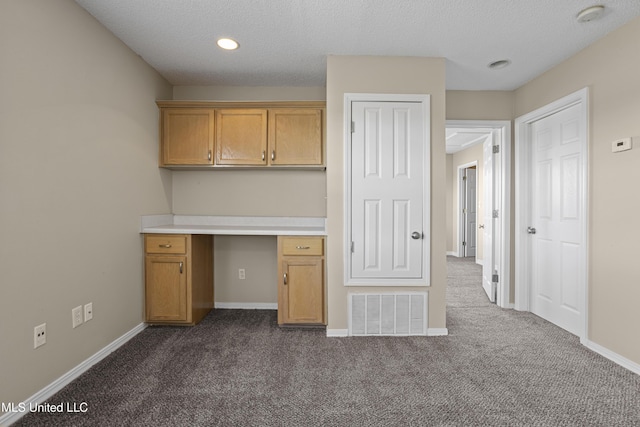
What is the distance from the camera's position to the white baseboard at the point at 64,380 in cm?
158

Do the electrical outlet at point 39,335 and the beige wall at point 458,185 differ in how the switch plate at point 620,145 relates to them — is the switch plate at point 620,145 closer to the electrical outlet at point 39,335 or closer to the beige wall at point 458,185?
the electrical outlet at point 39,335

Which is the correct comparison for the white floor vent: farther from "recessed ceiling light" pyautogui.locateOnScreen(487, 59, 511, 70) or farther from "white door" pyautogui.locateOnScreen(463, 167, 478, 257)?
"white door" pyautogui.locateOnScreen(463, 167, 478, 257)

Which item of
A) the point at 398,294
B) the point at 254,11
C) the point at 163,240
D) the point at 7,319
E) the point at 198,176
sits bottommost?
the point at 398,294

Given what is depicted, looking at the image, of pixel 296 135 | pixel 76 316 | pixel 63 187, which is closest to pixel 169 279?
pixel 76 316

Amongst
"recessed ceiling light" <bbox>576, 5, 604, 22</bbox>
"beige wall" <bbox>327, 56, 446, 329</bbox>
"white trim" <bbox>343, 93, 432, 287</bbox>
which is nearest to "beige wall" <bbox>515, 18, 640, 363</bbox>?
"recessed ceiling light" <bbox>576, 5, 604, 22</bbox>

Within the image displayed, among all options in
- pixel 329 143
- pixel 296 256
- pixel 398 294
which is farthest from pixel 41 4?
pixel 398 294

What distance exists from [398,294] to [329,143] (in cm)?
145

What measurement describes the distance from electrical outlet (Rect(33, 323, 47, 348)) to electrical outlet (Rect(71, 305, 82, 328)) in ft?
0.66

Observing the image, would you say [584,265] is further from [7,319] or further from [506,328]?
[7,319]

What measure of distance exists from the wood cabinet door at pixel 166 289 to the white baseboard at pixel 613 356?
3405 millimetres

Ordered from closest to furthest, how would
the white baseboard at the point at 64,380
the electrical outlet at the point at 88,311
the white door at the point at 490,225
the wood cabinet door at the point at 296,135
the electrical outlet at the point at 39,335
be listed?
the white baseboard at the point at 64,380 → the electrical outlet at the point at 39,335 → the electrical outlet at the point at 88,311 → the wood cabinet door at the point at 296,135 → the white door at the point at 490,225

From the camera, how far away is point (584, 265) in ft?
8.18

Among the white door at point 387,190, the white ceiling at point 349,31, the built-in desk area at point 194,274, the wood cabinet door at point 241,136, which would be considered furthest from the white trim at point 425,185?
the wood cabinet door at point 241,136

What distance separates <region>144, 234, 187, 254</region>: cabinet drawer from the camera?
278 centimetres
